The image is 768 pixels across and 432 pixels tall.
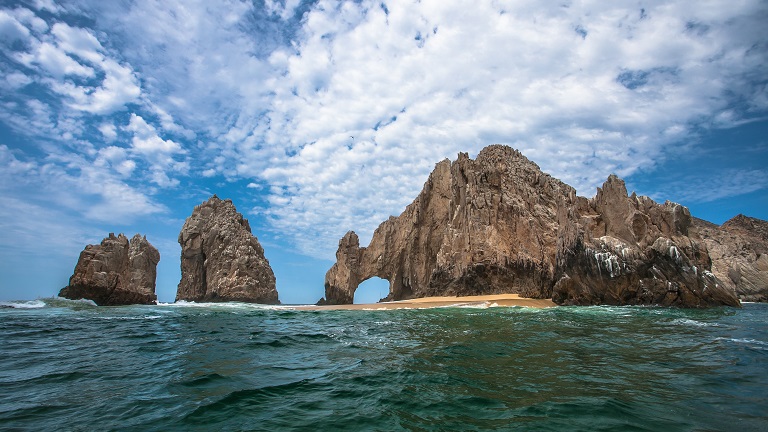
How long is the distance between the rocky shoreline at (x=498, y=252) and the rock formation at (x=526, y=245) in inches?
5.1

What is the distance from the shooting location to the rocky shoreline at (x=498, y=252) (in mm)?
31656

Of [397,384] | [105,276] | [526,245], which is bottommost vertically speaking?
[397,384]

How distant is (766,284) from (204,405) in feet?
258

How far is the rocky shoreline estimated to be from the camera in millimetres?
31656

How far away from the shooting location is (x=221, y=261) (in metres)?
69.9

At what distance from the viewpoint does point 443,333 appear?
50.0 ft

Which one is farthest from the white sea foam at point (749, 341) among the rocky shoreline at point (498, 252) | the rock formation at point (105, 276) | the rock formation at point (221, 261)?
the rock formation at point (221, 261)

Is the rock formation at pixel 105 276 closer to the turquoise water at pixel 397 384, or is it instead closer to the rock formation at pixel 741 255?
the turquoise water at pixel 397 384

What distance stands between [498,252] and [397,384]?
146ft

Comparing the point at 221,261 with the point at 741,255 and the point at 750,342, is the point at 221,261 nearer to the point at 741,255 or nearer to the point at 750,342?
the point at 750,342

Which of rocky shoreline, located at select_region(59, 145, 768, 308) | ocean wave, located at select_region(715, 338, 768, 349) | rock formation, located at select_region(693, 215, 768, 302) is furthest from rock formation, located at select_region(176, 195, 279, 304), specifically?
rock formation, located at select_region(693, 215, 768, 302)

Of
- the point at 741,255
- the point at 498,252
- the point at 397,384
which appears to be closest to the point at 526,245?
the point at 498,252

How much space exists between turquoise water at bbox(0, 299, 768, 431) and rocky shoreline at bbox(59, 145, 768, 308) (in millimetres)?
20205

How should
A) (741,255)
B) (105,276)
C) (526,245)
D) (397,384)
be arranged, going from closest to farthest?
1. (397,384)
2. (105,276)
3. (526,245)
4. (741,255)
